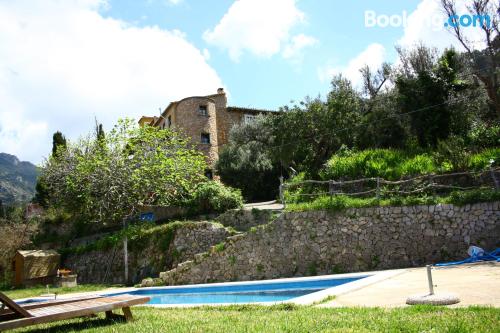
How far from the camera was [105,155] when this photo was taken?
69.7 feet

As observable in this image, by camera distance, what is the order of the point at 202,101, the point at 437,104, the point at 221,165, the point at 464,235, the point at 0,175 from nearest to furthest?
the point at 464,235 < the point at 437,104 < the point at 221,165 < the point at 202,101 < the point at 0,175

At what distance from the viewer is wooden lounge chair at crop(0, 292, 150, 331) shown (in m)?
5.41

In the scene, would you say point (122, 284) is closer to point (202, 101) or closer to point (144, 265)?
point (144, 265)

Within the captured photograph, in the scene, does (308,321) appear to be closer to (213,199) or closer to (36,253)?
(213,199)

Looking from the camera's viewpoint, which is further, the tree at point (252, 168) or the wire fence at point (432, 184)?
the tree at point (252, 168)

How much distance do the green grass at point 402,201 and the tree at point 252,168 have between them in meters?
12.9

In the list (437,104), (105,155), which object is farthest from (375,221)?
(105,155)

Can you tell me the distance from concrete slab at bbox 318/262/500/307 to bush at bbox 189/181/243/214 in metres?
10.8

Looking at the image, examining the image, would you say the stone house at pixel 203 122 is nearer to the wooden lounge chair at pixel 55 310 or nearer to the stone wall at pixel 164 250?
the stone wall at pixel 164 250

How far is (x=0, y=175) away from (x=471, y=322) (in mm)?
141774

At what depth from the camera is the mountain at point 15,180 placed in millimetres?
Answer: 92281

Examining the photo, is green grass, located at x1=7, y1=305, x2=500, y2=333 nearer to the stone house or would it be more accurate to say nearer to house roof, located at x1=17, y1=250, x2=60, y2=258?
house roof, located at x1=17, y1=250, x2=60, y2=258

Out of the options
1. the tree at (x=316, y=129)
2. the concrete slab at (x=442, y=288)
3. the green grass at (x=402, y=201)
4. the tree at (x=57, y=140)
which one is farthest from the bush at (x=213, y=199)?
the tree at (x=57, y=140)

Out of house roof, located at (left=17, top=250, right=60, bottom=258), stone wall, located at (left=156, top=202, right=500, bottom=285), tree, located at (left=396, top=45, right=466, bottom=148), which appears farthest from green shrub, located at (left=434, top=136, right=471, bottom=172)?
house roof, located at (left=17, top=250, right=60, bottom=258)
